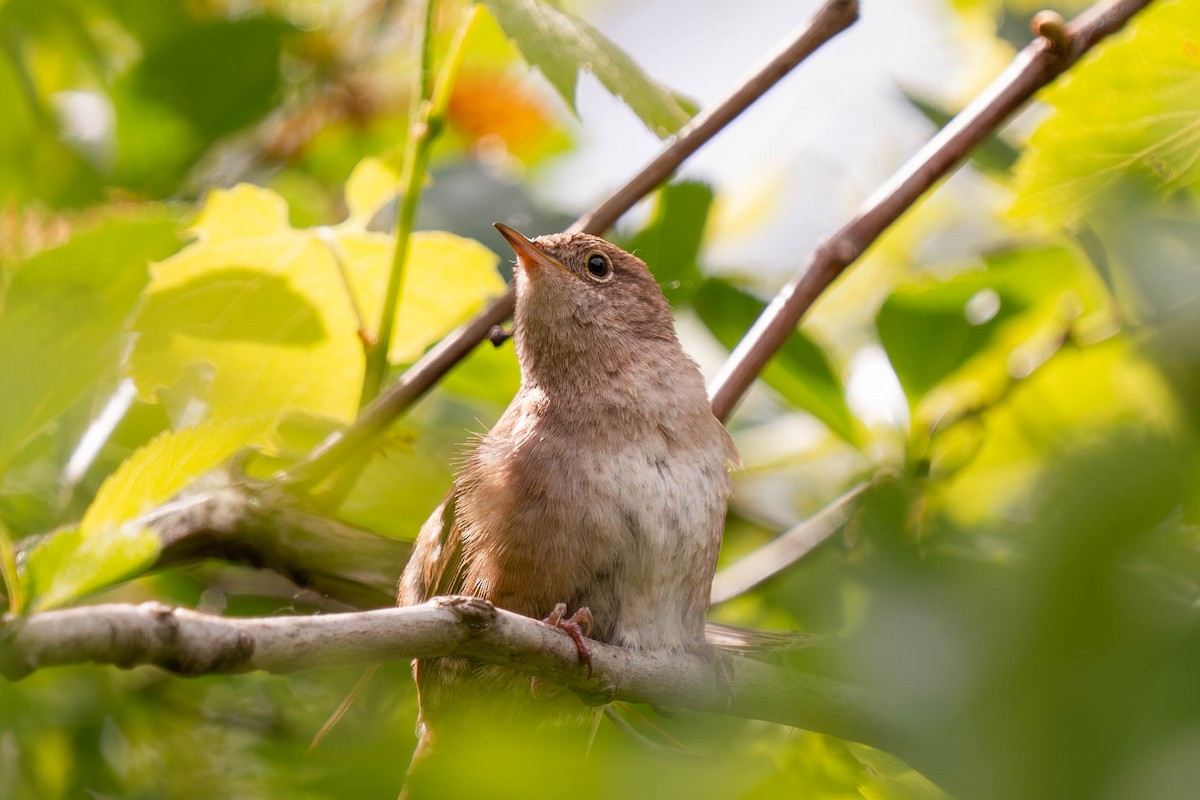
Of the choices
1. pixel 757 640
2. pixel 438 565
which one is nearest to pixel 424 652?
pixel 757 640

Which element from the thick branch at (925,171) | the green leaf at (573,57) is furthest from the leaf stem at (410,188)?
the thick branch at (925,171)

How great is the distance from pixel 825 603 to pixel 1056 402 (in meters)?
1.55

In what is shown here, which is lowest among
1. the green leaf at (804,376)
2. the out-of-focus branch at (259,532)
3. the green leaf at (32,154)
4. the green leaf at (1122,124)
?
the out-of-focus branch at (259,532)

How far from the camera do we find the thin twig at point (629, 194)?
2.47m

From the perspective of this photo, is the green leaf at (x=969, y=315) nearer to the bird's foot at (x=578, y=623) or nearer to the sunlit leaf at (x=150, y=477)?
the bird's foot at (x=578, y=623)

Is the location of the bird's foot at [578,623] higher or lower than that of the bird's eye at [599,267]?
lower

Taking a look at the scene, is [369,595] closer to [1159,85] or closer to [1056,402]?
[1056,402]

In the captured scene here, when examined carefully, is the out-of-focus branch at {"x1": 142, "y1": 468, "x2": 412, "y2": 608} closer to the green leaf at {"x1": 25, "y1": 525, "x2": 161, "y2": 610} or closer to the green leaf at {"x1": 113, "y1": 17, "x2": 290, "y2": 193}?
the green leaf at {"x1": 25, "y1": 525, "x2": 161, "y2": 610}

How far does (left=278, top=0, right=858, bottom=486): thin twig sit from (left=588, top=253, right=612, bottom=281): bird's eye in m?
0.58

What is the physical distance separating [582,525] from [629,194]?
0.78 m

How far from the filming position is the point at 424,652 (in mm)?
1473

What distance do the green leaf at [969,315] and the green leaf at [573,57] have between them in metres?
0.95

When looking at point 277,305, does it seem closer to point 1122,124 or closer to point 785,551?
point 785,551

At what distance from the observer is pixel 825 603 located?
56.5 inches
